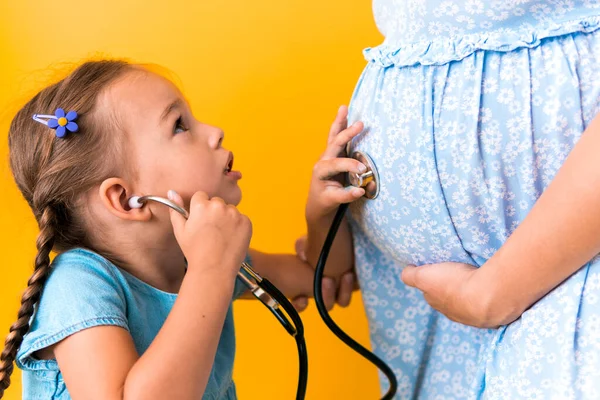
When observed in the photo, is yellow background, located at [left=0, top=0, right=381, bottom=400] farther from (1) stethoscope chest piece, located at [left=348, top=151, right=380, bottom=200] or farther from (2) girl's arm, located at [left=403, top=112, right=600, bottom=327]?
(2) girl's arm, located at [left=403, top=112, right=600, bottom=327]

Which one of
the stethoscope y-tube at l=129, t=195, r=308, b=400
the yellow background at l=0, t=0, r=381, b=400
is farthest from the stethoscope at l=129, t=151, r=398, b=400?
the yellow background at l=0, t=0, r=381, b=400

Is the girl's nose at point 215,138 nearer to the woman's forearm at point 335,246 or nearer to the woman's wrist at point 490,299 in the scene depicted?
the woman's forearm at point 335,246

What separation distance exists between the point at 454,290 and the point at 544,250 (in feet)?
0.52

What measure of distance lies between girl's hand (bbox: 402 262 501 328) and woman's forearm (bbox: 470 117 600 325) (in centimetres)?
1

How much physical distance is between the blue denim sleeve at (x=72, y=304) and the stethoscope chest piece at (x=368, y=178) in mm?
A: 378

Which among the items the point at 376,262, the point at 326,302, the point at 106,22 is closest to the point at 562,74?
the point at 376,262

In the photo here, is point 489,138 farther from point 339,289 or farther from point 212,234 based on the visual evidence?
point 339,289

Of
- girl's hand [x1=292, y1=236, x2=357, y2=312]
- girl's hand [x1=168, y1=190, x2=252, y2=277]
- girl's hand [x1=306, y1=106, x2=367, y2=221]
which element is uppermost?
girl's hand [x1=306, y1=106, x2=367, y2=221]


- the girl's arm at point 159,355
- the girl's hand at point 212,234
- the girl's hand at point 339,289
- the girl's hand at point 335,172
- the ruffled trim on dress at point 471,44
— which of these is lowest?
the girl's hand at point 339,289

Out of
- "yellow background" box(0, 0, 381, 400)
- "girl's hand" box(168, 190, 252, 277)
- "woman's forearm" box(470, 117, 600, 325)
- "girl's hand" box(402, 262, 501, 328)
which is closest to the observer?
"woman's forearm" box(470, 117, 600, 325)

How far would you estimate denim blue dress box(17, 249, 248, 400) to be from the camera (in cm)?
95

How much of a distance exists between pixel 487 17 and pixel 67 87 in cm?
64

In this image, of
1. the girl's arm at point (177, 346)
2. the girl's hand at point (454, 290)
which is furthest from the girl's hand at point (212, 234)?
the girl's hand at point (454, 290)

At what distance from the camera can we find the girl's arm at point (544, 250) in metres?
0.76
